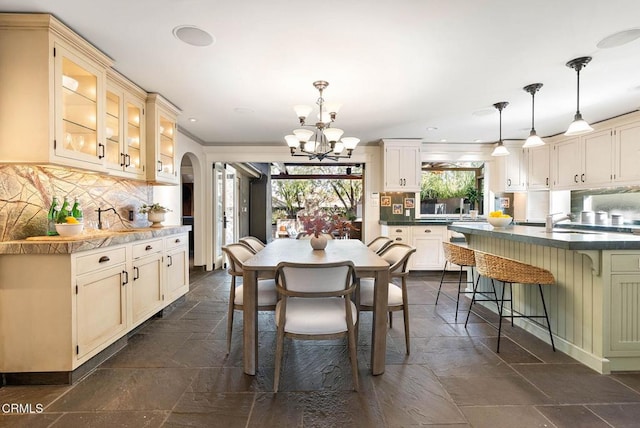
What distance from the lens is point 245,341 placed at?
219 cm

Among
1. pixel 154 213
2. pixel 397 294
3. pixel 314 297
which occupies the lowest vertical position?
pixel 397 294

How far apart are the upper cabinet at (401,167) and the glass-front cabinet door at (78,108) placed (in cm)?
424

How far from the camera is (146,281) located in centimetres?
300

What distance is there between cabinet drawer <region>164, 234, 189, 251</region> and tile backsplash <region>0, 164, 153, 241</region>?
1.76ft

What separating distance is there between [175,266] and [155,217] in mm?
619

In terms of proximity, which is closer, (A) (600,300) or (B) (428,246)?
(A) (600,300)

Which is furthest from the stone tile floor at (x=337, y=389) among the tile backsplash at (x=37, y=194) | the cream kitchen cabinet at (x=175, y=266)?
the tile backsplash at (x=37, y=194)

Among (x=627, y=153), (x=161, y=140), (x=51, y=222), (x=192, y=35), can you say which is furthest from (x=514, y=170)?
(x=51, y=222)

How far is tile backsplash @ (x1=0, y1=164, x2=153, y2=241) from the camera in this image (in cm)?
A: 224

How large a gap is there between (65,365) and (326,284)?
5.98 ft

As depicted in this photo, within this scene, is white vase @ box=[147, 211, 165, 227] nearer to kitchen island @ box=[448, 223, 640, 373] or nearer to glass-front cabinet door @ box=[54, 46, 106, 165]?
glass-front cabinet door @ box=[54, 46, 106, 165]

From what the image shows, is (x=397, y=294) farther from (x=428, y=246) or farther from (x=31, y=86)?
(x=428, y=246)

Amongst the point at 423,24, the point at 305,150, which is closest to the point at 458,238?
the point at 305,150

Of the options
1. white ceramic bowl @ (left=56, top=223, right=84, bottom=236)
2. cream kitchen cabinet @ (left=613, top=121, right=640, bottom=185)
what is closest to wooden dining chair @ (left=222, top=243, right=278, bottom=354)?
white ceramic bowl @ (left=56, top=223, right=84, bottom=236)
